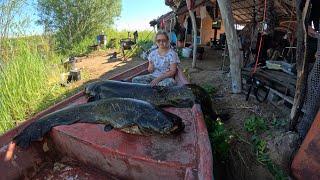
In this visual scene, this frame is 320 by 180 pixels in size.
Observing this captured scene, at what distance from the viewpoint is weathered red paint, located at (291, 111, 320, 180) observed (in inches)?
104

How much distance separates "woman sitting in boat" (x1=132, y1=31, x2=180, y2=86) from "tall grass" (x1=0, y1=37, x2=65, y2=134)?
10.1ft

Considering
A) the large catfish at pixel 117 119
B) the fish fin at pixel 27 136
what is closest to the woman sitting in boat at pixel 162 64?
the large catfish at pixel 117 119

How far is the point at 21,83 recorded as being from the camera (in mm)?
8148

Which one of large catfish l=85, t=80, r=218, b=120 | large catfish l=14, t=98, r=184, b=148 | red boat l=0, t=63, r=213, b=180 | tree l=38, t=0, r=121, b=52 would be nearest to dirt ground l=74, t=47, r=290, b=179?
large catfish l=85, t=80, r=218, b=120

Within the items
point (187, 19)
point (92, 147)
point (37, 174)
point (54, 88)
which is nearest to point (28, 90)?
point (54, 88)

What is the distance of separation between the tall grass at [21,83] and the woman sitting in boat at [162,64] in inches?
121

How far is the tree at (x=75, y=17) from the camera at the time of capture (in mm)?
25594

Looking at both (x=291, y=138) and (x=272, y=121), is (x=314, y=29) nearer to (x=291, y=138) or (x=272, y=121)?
(x=272, y=121)

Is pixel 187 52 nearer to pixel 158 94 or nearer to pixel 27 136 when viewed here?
pixel 158 94

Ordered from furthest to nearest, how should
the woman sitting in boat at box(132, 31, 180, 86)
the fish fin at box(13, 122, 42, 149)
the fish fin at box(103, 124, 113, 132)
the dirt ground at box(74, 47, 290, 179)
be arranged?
the woman sitting in boat at box(132, 31, 180, 86) → the dirt ground at box(74, 47, 290, 179) → the fish fin at box(13, 122, 42, 149) → the fish fin at box(103, 124, 113, 132)

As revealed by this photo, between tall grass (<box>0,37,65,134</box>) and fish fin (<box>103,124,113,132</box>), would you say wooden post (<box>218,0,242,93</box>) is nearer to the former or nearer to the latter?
fish fin (<box>103,124,113,132</box>)

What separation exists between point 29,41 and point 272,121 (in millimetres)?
7304

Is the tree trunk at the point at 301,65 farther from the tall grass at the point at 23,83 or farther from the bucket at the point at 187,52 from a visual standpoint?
the bucket at the point at 187,52

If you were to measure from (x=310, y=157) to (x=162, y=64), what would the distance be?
11.1ft
